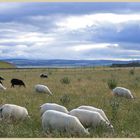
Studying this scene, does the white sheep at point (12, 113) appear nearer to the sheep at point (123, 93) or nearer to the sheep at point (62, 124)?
the sheep at point (62, 124)

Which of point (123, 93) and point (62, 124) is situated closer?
point (62, 124)

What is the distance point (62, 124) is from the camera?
1163cm

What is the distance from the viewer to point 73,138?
10547 mm

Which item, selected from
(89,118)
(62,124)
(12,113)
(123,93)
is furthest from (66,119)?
(123,93)

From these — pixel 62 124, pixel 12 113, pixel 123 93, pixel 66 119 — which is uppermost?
pixel 66 119

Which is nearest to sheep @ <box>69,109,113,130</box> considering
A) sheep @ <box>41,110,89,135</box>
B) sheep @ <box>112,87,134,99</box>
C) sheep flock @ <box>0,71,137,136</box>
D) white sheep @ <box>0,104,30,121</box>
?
sheep flock @ <box>0,71,137,136</box>

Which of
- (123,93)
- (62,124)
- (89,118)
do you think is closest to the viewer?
(62,124)

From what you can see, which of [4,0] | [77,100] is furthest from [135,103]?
[4,0]

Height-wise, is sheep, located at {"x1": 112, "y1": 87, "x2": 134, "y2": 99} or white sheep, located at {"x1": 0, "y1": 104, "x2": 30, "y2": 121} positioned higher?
white sheep, located at {"x1": 0, "y1": 104, "x2": 30, "y2": 121}

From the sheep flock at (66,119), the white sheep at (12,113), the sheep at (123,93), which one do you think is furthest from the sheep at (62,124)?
the sheep at (123,93)

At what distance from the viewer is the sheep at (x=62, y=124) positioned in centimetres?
1134

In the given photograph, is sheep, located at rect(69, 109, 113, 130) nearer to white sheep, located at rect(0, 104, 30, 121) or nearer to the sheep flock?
the sheep flock

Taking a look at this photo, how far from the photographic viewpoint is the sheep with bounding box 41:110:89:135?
1134 cm

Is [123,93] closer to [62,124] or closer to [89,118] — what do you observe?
[89,118]
